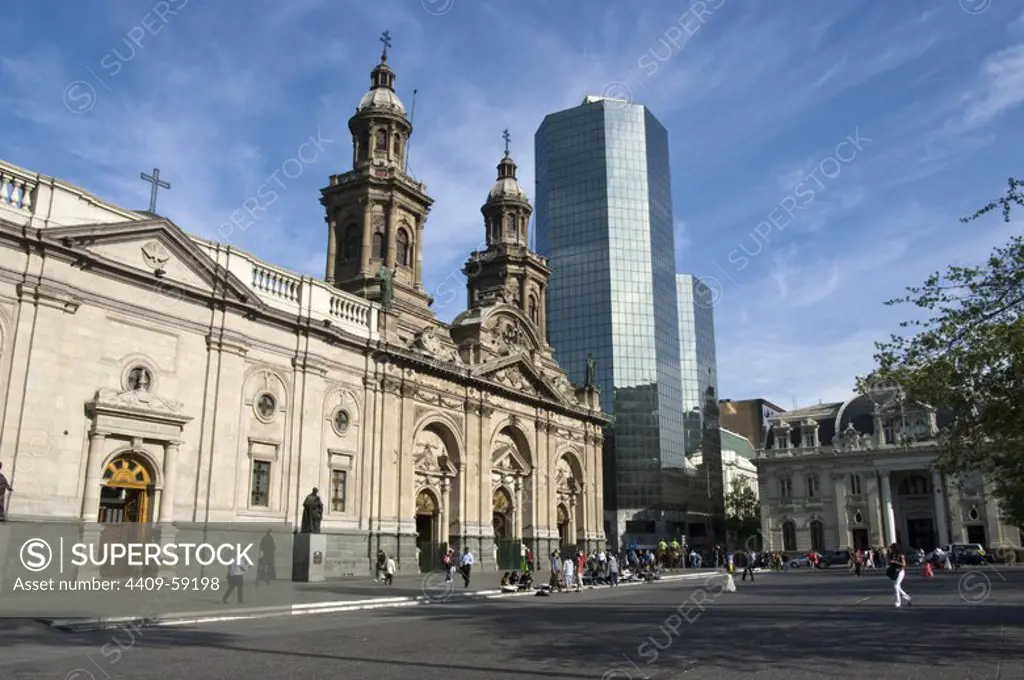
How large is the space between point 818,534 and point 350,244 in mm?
52977

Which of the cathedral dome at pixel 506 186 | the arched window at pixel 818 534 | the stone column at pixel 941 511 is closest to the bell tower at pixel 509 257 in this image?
the cathedral dome at pixel 506 186

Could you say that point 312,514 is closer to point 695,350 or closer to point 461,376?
point 461,376

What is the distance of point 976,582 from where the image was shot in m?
33.4

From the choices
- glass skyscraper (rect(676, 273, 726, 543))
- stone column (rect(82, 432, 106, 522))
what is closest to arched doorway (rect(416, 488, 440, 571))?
stone column (rect(82, 432, 106, 522))

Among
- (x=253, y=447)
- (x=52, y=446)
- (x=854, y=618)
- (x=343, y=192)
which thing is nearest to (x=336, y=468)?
(x=253, y=447)

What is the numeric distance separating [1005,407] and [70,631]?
21.3m

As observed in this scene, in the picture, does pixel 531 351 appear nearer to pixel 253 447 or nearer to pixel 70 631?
pixel 253 447

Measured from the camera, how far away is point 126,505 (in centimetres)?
2862

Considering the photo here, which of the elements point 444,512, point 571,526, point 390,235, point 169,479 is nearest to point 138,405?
point 169,479

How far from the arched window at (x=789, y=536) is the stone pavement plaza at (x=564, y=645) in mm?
57975

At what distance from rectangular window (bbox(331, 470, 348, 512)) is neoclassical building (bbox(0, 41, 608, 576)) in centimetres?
11

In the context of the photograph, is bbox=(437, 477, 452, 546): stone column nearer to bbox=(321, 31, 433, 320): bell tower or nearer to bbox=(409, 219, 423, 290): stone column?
bbox=(321, 31, 433, 320): bell tower

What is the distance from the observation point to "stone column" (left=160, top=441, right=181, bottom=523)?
95.6 feet

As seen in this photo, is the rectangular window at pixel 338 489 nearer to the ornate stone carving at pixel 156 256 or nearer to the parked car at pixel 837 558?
the ornate stone carving at pixel 156 256
